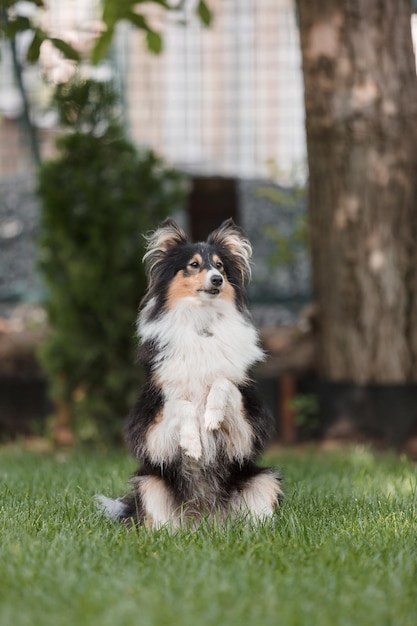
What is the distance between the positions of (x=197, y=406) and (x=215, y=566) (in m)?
0.91

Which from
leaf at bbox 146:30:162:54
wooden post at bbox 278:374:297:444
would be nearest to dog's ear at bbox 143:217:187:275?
leaf at bbox 146:30:162:54

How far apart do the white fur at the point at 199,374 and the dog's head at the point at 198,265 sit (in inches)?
2.2

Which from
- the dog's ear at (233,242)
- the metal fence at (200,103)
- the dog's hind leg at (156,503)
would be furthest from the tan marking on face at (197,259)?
the metal fence at (200,103)

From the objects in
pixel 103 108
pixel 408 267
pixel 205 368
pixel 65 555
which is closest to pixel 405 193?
pixel 408 267

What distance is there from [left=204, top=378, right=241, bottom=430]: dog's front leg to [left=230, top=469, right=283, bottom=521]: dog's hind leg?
41cm

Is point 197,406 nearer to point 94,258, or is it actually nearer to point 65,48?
point 65,48

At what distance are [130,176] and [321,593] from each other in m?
5.66

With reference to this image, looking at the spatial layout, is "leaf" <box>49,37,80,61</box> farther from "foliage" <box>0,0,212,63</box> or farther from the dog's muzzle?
the dog's muzzle

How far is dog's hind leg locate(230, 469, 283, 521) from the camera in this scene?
13.6 ft

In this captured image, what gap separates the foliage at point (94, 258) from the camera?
7.96 metres

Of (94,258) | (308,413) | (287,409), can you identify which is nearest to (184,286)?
(94,258)

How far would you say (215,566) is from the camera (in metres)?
3.30

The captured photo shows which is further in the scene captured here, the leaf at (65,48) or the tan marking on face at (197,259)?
the leaf at (65,48)

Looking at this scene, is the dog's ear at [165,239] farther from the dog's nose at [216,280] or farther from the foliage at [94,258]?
the foliage at [94,258]
